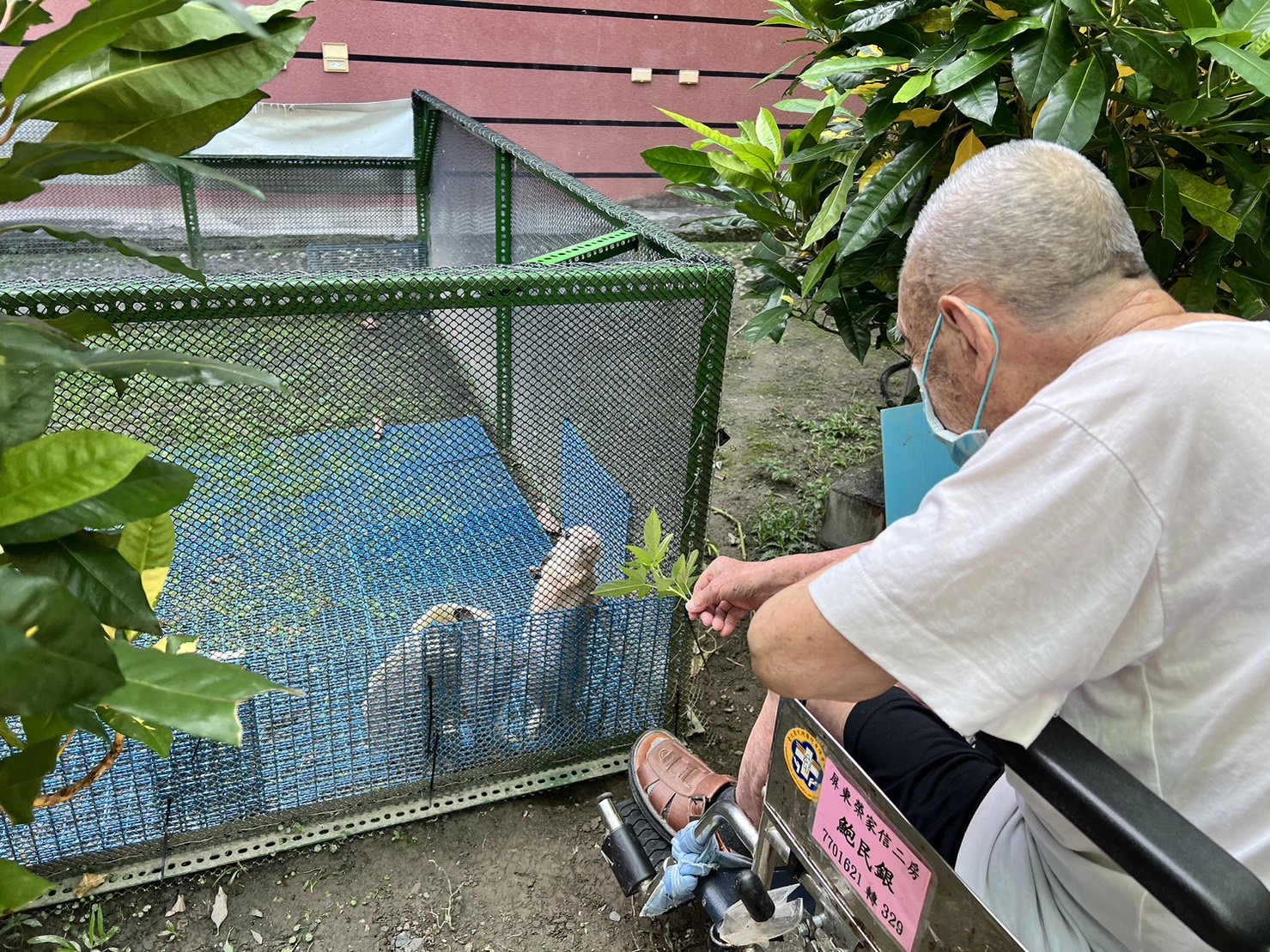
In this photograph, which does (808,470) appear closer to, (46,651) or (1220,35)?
(1220,35)

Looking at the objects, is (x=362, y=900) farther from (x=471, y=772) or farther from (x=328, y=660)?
(x=328, y=660)

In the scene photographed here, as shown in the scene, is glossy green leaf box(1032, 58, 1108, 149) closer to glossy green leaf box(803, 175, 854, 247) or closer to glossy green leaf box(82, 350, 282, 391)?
glossy green leaf box(803, 175, 854, 247)

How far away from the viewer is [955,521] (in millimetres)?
1031

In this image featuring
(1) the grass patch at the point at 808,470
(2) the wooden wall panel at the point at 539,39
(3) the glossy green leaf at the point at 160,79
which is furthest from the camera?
(2) the wooden wall panel at the point at 539,39

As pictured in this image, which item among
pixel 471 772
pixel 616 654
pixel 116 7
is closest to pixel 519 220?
pixel 616 654

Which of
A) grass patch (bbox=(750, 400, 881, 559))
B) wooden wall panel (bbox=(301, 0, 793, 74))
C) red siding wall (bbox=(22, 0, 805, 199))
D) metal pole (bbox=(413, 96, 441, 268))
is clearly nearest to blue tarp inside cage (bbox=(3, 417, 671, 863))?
grass patch (bbox=(750, 400, 881, 559))

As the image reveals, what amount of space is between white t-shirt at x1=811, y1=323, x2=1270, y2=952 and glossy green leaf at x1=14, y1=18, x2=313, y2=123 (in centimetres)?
88

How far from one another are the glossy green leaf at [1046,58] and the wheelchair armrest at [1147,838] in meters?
1.20

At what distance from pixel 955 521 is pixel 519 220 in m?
2.51

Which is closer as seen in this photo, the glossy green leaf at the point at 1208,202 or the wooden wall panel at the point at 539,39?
the glossy green leaf at the point at 1208,202

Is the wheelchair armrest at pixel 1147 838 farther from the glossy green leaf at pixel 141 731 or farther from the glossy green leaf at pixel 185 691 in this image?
the glossy green leaf at pixel 141 731

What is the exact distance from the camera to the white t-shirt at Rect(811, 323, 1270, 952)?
0.99m

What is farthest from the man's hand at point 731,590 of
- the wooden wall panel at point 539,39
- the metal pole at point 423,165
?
the wooden wall panel at point 539,39

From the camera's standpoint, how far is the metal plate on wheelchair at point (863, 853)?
1.07 metres
